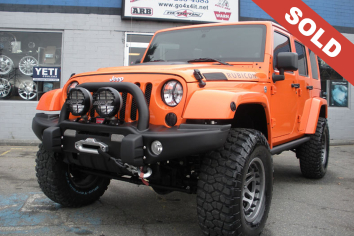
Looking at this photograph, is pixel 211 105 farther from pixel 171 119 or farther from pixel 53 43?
pixel 53 43

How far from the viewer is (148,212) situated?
3613 millimetres

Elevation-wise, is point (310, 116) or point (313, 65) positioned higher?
point (313, 65)

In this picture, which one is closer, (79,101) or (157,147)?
(157,147)

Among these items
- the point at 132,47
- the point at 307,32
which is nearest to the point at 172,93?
the point at 307,32

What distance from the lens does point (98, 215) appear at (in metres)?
3.48

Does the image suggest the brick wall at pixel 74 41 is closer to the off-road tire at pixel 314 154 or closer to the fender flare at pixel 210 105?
the off-road tire at pixel 314 154

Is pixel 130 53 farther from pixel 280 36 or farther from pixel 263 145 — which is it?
pixel 263 145

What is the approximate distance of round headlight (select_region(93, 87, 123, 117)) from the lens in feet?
8.28

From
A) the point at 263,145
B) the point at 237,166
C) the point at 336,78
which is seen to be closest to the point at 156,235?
the point at 237,166

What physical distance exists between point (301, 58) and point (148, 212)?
3.12 metres

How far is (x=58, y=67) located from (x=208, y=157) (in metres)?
8.15

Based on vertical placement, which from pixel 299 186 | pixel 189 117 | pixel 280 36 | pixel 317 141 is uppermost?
pixel 280 36

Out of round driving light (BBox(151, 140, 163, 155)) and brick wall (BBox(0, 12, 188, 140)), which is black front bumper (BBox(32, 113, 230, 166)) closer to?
round driving light (BBox(151, 140, 163, 155))

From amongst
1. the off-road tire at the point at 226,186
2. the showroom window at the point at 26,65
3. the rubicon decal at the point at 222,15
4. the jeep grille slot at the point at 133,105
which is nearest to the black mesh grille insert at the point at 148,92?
the jeep grille slot at the point at 133,105
